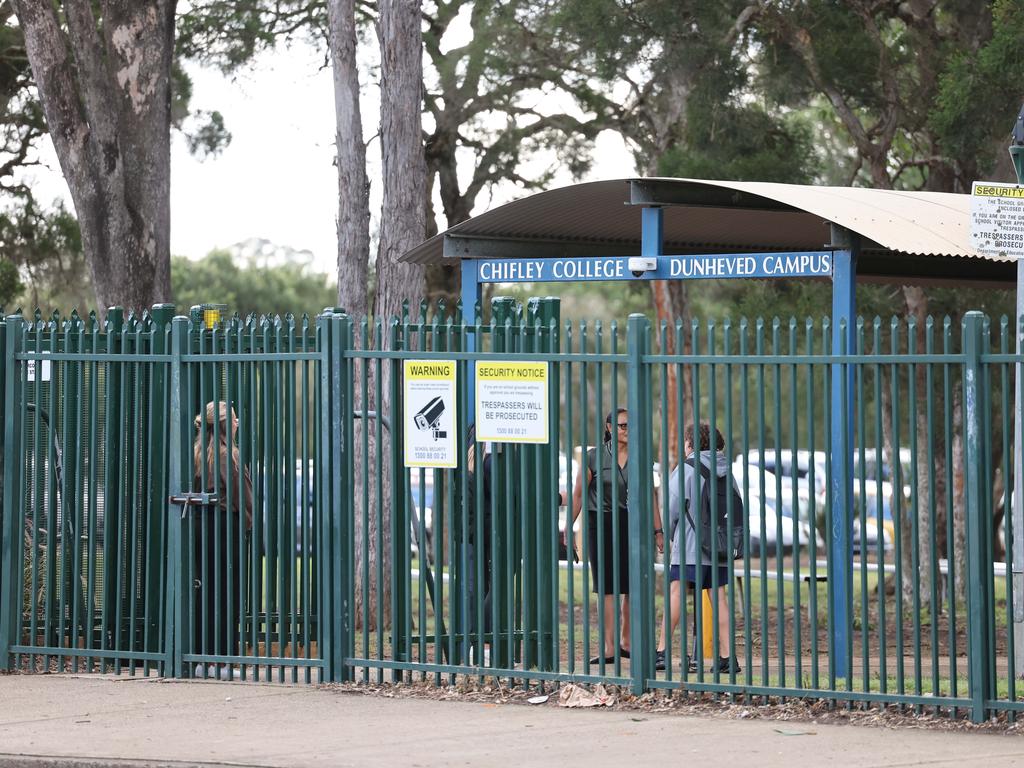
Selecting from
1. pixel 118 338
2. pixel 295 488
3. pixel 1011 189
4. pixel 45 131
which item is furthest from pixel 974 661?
pixel 45 131

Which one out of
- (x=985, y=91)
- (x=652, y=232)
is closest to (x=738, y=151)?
(x=985, y=91)

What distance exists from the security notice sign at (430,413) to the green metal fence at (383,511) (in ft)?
0.18

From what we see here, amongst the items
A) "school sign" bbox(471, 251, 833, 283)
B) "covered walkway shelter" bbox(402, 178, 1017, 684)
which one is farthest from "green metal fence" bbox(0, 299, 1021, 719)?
"school sign" bbox(471, 251, 833, 283)

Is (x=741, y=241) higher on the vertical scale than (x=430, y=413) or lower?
higher

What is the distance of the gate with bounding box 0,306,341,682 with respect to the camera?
9.27m

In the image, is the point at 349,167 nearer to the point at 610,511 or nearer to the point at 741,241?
the point at 741,241

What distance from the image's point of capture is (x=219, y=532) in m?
9.48

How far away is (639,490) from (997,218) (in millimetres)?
A: 2277

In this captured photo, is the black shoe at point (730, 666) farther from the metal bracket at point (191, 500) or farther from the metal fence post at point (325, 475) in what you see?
the metal bracket at point (191, 500)

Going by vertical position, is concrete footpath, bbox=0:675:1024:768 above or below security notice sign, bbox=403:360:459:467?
below

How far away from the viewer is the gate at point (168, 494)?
9.27 metres

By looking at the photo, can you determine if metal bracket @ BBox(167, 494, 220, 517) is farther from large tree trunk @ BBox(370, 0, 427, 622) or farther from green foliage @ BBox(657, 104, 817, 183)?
green foliage @ BBox(657, 104, 817, 183)

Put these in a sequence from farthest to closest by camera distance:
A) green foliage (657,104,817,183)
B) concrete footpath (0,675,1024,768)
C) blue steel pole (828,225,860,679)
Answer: green foliage (657,104,817,183), blue steel pole (828,225,860,679), concrete footpath (0,675,1024,768)

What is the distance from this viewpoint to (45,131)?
75.5ft
